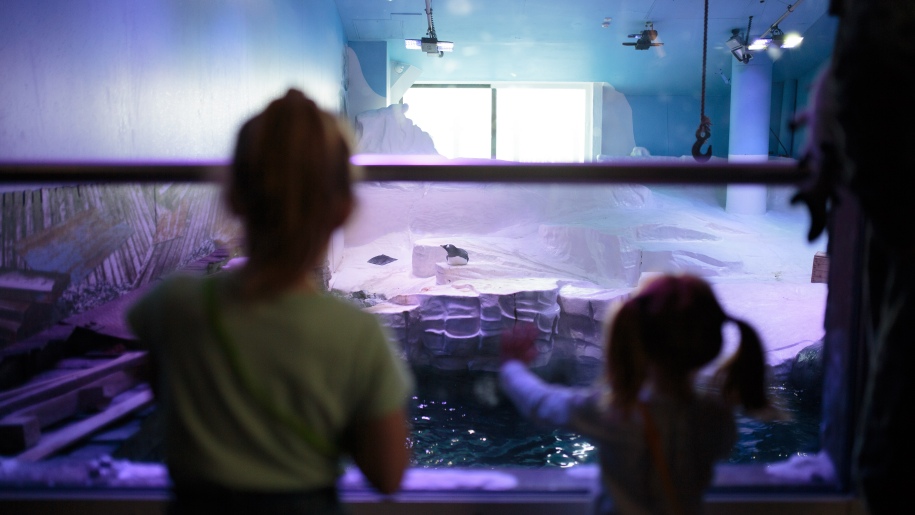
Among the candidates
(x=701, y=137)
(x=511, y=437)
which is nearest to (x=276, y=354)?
(x=511, y=437)

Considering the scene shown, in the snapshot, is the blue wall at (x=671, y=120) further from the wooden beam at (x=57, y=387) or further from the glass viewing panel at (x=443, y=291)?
the wooden beam at (x=57, y=387)

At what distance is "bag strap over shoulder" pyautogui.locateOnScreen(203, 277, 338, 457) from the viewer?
64 cm

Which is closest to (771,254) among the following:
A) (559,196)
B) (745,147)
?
(745,147)

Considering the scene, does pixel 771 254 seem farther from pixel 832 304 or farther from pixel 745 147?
pixel 832 304

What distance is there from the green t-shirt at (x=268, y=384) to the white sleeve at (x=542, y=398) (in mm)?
224

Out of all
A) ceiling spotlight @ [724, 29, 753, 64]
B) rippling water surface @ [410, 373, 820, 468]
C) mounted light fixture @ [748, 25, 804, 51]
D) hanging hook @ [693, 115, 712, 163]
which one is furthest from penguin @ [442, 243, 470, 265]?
ceiling spotlight @ [724, 29, 753, 64]

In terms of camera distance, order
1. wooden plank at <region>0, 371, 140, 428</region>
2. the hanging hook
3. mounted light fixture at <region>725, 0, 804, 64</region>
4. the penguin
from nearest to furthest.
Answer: wooden plank at <region>0, 371, 140, 428</region> → the hanging hook → mounted light fixture at <region>725, 0, 804, 64</region> → the penguin

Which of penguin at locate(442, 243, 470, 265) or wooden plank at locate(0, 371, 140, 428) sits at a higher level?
wooden plank at locate(0, 371, 140, 428)

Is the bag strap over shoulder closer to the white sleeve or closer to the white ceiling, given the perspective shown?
the white sleeve

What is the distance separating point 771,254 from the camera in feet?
33.9

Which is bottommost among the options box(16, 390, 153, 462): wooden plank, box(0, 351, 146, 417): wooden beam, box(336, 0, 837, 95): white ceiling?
box(16, 390, 153, 462): wooden plank

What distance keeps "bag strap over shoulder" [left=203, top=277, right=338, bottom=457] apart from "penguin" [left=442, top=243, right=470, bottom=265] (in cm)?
880

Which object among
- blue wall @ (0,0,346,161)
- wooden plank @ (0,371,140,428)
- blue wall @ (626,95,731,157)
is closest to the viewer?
wooden plank @ (0,371,140,428)

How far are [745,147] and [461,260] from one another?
5.98 metres
